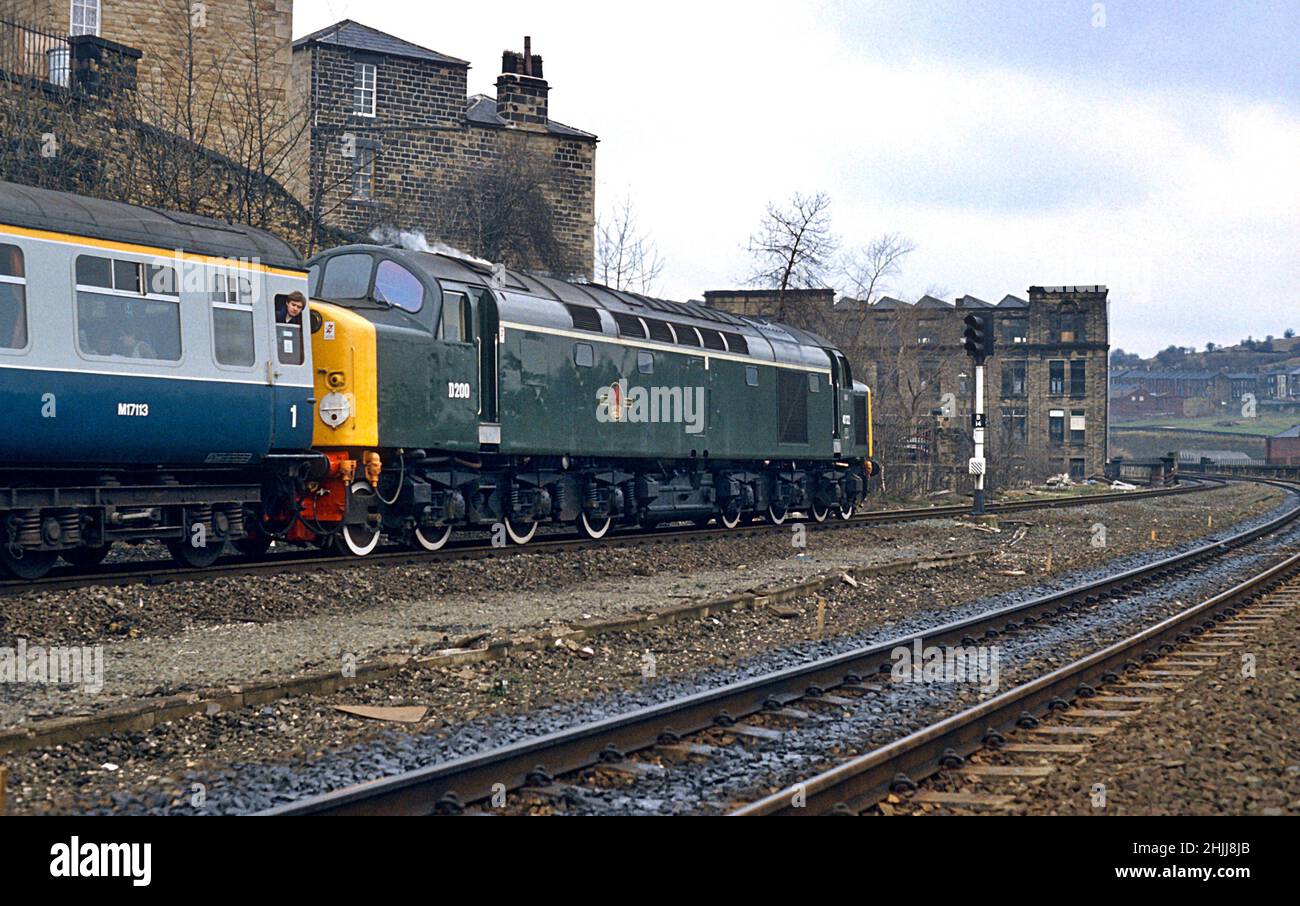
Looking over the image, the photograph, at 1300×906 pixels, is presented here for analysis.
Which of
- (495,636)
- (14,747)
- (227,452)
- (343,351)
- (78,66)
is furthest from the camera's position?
(78,66)

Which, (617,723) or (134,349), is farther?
(134,349)

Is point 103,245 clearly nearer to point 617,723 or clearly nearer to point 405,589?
point 405,589

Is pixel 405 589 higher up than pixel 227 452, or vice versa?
pixel 227 452

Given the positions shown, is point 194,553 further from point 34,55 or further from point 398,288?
point 34,55

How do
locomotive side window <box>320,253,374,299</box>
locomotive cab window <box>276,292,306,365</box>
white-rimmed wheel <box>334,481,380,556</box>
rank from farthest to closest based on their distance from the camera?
locomotive side window <box>320,253,374,299</box>, white-rimmed wheel <box>334,481,380,556</box>, locomotive cab window <box>276,292,306,365</box>

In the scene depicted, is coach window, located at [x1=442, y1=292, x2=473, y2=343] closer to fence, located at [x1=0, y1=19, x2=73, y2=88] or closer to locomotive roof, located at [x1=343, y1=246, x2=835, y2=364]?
locomotive roof, located at [x1=343, y1=246, x2=835, y2=364]

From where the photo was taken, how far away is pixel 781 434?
2483 centimetres

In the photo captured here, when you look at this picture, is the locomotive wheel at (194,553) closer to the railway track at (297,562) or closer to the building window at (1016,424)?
the railway track at (297,562)

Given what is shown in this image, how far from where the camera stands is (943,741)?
25.2 feet

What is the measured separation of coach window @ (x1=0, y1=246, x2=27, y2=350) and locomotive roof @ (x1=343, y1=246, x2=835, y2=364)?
533 centimetres

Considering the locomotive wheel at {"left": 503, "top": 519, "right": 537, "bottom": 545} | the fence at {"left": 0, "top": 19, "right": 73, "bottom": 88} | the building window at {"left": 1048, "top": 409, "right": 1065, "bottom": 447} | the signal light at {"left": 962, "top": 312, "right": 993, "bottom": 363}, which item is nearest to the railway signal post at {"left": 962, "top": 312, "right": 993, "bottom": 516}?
the signal light at {"left": 962, "top": 312, "right": 993, "bottom": 363}

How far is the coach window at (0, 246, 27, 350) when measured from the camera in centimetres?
1120
